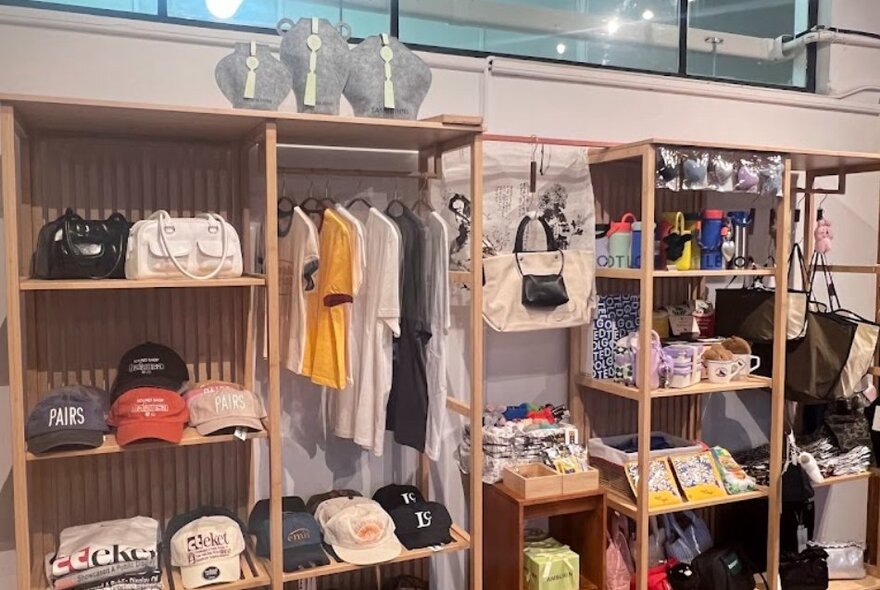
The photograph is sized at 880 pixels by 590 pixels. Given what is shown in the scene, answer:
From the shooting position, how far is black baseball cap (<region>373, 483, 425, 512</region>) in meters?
2.75

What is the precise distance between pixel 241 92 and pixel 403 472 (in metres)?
1.53

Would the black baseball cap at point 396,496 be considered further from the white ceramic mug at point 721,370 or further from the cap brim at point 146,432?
the white ceramic mug at point 721,370

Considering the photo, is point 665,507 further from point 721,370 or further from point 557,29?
point 557,29

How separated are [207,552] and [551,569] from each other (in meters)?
1.23

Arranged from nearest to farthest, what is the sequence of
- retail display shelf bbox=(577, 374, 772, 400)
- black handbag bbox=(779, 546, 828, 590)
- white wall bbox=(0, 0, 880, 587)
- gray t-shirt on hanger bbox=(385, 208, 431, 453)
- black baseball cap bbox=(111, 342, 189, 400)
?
black baseball cap bbox=(111, 342, 189, 400) → white wall bbox=(0, 0, 880, 587) → gray t-shirt on hanger bbox=(385, 208, 431, 453) → retail display shelf bbox=(577, 374, 772, 400) → black handbag bbox=(779, 546, 828, 590)

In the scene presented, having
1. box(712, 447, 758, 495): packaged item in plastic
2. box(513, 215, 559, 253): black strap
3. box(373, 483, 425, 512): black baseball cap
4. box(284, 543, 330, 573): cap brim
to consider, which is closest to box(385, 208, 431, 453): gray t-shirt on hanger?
box(373, 483, 425, 512): black baseball cap

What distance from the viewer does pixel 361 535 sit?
2.50 meters

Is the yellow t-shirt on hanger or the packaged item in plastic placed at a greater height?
the yellow t-shirt on hanger

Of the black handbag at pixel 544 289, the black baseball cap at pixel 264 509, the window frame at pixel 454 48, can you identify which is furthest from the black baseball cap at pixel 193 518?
the window frame at pixel 454 48

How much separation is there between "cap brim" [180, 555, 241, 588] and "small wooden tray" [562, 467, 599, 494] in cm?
120

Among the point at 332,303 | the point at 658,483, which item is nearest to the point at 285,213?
the point at 332,303

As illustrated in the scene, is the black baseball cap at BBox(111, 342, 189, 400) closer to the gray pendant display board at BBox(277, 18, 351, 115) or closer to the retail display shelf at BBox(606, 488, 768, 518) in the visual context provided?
the gray pendant display board at BBox(277, 18, 351, 115)

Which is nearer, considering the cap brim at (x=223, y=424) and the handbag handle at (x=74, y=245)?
the handbag handle at (x=74, y=245)

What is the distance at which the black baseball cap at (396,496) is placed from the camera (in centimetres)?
275
